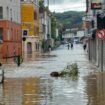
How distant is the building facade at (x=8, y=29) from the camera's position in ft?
257

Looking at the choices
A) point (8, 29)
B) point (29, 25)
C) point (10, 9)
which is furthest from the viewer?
point (29, 25)

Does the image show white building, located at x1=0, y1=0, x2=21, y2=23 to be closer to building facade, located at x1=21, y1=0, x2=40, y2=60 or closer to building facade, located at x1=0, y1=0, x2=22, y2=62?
building facade, located at x1=0, y1=0, x2=22, y2=62

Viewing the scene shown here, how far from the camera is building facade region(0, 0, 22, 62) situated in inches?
3083

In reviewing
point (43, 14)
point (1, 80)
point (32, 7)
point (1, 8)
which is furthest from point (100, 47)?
point (43, 14)

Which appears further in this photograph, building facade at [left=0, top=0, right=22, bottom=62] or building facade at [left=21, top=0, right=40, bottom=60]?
building facade at [left=21, top=0, right=40, bottom=60]

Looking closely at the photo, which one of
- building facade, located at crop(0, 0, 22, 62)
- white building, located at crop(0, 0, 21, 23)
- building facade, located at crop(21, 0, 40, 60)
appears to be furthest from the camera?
building facade, located at crop(21, 0, 40, 60)

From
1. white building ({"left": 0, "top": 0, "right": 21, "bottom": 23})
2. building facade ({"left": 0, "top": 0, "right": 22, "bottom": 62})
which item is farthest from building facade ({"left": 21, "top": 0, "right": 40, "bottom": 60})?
building facade ({"left": 0, "top": 0, "right": 22, "bottom": 62})

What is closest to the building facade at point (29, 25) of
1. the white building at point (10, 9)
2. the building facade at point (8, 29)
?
the white building at point (10, 9)

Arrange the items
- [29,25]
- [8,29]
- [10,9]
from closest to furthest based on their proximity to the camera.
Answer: [8,29] → [10,9] → [29,25]

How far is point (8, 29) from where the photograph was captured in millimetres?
81188

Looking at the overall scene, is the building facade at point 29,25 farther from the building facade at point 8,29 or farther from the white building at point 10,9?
the building facade at point 8,29

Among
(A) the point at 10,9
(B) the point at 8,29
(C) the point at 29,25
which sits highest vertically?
(A) the point at 10,9

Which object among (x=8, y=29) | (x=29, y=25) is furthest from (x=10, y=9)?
(x=29, y=25)

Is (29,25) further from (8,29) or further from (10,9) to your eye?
(8,29)
